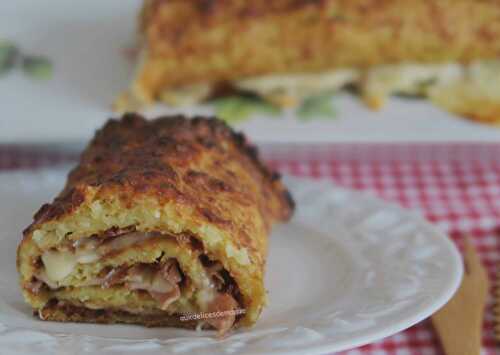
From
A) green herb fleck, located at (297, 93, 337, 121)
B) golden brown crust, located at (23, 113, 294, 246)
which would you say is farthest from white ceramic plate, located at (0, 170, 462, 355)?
green herb fleck, located at (297, 93, 337, 121)

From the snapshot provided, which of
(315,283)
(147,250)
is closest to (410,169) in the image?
(315,283)

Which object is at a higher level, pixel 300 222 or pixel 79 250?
pixel 79 250

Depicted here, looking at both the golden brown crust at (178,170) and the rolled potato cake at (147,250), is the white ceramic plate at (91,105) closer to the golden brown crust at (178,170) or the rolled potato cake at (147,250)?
the golden brown crust at (178,170)

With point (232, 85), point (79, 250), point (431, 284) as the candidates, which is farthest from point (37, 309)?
point (232, 85)

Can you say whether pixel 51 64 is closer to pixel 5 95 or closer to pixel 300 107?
pixel 5 95

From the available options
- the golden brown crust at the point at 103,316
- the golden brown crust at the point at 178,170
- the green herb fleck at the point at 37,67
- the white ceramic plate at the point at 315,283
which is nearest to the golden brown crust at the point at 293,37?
the green herb fleck at the point at 37,67

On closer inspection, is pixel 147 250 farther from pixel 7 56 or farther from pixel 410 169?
pixel 7 56
